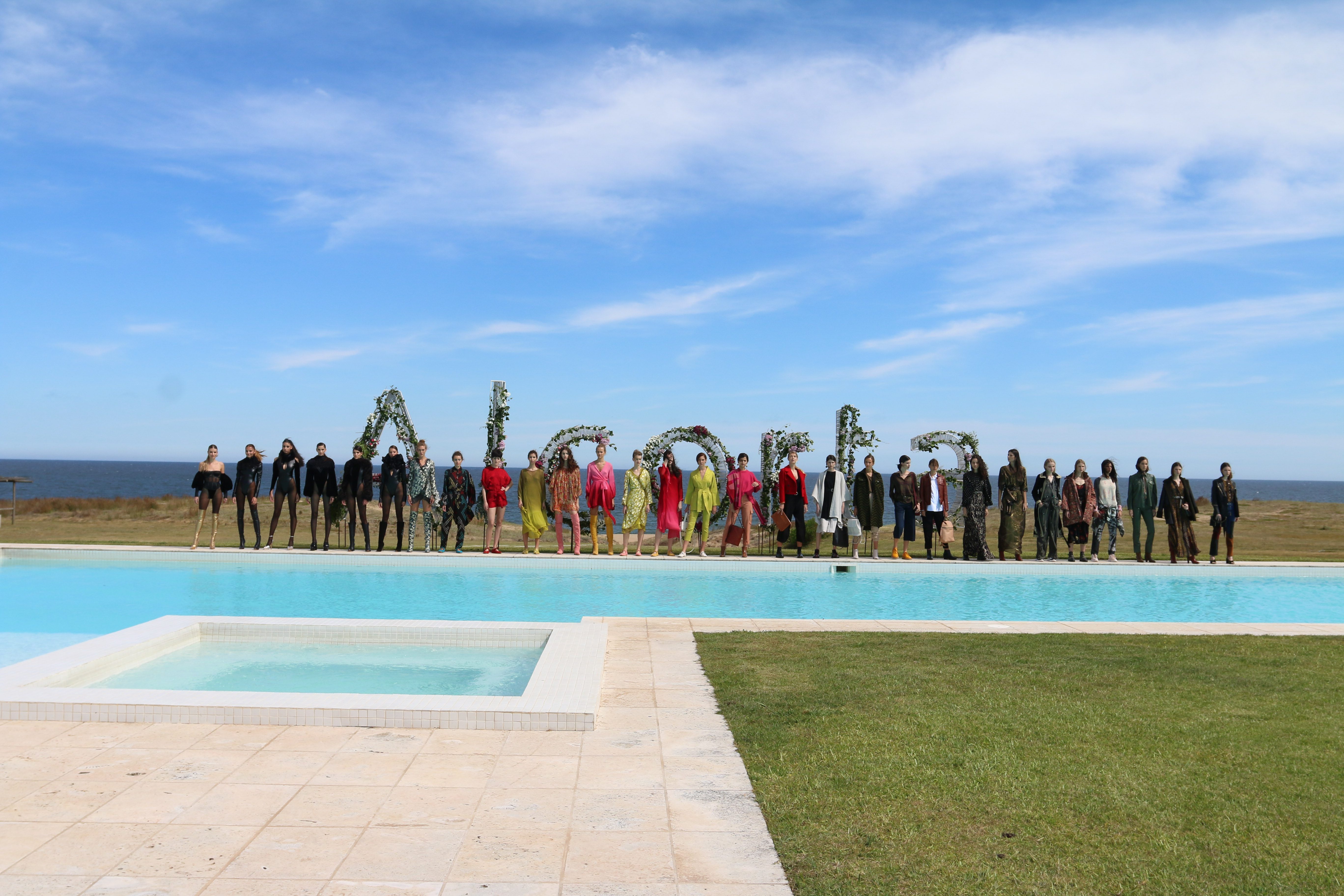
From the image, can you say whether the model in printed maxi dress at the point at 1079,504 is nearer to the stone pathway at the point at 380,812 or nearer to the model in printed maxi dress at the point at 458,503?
the model in printed maxi dress at the point at 458,503

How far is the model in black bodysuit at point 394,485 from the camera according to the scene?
571 inches

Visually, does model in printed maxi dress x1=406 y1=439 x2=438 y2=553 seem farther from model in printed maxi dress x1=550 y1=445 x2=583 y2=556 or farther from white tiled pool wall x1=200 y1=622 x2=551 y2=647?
white tiled pool wall x1=200 y1=622 x2=551 y2=647

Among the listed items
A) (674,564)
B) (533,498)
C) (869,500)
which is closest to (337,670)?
(674,564)

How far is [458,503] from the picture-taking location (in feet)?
49.9

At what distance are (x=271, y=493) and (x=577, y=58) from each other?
9.03 meters

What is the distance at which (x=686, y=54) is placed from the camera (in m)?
12.3

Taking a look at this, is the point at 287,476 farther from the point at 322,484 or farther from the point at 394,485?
the point at 394,485

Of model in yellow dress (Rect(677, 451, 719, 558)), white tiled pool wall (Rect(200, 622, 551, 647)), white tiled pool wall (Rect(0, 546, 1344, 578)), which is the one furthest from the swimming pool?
white tiled pool wall (Rect(200, 622, 551, 647))

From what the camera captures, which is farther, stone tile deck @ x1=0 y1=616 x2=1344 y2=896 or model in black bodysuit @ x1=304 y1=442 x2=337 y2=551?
model in black bodysuit @ x1=304 y1=442 x2=337 y2=551

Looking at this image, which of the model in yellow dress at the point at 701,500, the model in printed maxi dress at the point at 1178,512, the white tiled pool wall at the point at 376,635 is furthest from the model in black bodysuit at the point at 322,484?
the model in printed maxi dress at the point at 1178,512

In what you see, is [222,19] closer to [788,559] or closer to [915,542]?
[788,559]

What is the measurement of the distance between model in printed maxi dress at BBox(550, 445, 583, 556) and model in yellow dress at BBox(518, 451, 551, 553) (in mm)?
170

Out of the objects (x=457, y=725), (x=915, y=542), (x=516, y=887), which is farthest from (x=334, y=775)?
(x=915, y=542)

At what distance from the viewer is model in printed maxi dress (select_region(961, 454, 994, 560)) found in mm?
14664
